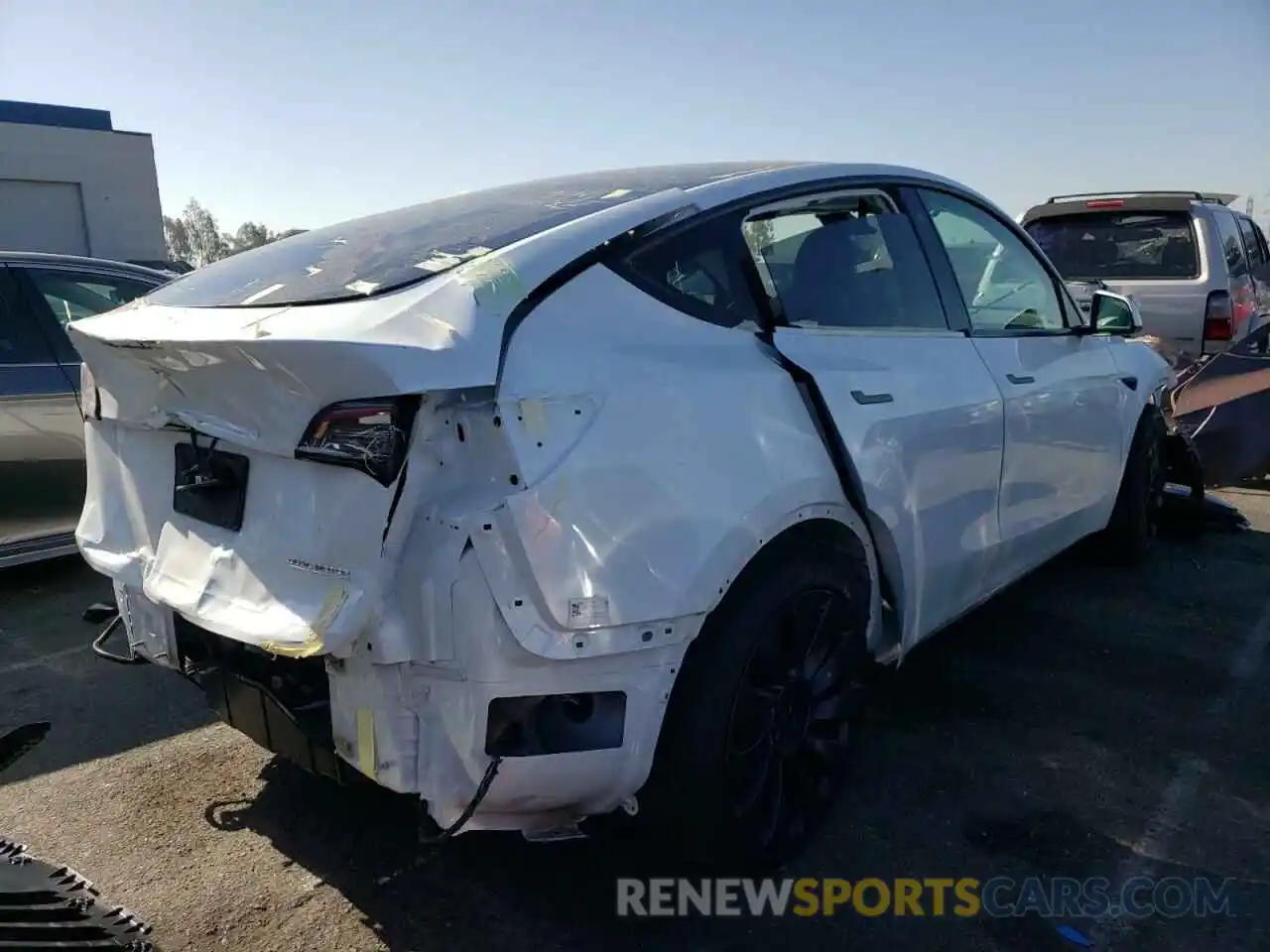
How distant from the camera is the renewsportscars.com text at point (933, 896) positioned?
7.96ft

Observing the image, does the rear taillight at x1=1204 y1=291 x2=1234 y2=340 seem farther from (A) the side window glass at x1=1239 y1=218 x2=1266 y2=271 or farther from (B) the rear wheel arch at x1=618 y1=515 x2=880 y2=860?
(B) the rear wheel arch at x1=618 y1=515 x2=880 y2=860

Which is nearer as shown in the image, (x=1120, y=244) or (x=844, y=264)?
(x=844, y=264)

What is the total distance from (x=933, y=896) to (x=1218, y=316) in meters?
5.99

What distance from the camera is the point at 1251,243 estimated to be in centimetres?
879

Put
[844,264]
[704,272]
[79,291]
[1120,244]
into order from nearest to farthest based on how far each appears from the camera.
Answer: [704,272]
[844,264]
[79,291]
[1120,244]

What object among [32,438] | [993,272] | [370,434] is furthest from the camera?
[32,438]

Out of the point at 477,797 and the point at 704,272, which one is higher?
the point at 704,272

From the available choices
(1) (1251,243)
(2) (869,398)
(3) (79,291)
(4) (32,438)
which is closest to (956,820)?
(2) (869,398)

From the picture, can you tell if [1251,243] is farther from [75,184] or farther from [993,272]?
[75,184]

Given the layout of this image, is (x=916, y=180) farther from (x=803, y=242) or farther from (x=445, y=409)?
(x=445, y=409)

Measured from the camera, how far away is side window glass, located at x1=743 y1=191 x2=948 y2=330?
8.59ft

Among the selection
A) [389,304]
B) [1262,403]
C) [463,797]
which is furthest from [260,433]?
[1262,403]

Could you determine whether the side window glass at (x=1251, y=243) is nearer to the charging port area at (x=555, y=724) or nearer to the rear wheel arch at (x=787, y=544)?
the rear wheel arch at (x=787, y=544)

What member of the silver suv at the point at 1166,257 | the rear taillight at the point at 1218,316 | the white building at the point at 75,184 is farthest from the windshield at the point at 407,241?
the white building at the point at 75,184
